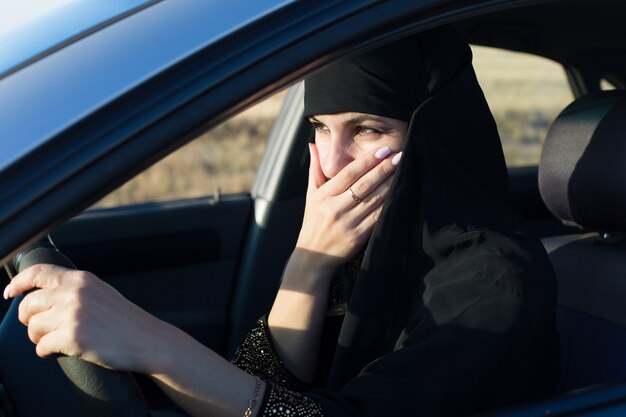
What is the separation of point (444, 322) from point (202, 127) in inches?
25.6

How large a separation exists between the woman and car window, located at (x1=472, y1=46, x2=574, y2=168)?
12397 mm

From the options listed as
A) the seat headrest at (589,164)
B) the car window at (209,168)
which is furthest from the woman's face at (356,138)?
the car window at (209,168)

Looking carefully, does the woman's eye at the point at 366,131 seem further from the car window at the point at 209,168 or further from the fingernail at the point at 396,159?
the car window at the point at 209,168

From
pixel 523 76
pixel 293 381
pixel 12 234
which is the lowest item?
pixel 523 76

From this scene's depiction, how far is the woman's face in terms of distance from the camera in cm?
194

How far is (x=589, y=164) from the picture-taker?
2.10 m

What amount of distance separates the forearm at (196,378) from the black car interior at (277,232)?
2.76 feet

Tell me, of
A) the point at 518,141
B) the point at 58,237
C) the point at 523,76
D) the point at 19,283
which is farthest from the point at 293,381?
the point at 523,76

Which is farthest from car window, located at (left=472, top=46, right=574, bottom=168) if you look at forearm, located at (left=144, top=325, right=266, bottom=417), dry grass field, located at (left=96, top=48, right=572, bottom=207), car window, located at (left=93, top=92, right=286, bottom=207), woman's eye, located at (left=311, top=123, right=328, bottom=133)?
forearm, located at (left=144, top=325, right=266, bottom=417)

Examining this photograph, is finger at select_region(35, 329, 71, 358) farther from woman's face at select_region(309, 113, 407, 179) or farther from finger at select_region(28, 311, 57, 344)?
woman's face at select_region(309, 113, 407, 179)

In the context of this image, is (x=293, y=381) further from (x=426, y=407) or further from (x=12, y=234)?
(x=12, y=234)

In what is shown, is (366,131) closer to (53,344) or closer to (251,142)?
(53,344)

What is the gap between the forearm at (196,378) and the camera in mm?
1387

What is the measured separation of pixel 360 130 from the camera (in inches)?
78.4
